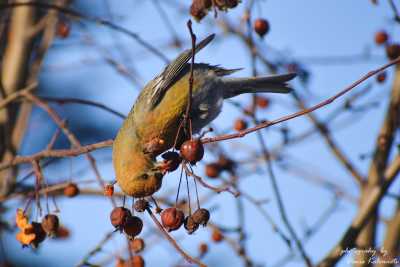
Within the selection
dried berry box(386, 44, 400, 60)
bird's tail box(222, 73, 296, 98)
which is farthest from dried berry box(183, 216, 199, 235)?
dried berry box(386, 44, 400, 60)

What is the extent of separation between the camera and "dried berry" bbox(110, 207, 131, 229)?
6.97ft

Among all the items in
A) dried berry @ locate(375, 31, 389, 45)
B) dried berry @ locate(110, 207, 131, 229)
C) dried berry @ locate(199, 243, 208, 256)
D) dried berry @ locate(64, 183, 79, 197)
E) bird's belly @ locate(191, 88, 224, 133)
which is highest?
dried berry @ locate(375, 31, 389, 45)

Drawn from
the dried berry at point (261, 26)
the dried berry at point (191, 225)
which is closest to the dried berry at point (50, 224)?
the dried berry at point (191, 225)

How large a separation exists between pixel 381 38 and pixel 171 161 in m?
2.42

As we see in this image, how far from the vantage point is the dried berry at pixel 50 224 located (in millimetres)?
2500

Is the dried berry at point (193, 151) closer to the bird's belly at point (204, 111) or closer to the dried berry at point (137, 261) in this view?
the dried berry at point (137, 261)

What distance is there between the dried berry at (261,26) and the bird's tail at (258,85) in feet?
0.78

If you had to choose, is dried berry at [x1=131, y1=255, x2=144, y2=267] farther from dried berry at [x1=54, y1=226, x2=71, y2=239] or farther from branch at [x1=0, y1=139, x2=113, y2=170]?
dried berry at [x1=54, y1=226, x2=71, y2=239]

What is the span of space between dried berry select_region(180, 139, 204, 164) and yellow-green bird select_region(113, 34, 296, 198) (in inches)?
10.0

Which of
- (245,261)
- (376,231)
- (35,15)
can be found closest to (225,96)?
(245,261)

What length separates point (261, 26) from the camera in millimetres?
3133

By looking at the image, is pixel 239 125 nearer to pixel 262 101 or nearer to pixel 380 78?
pixel 380 78

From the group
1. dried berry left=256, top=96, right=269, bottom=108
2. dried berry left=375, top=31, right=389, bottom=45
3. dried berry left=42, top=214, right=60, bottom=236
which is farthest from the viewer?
dried berry left=256, top=96, right=269, bottom=108

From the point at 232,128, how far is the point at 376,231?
40.5 inches
